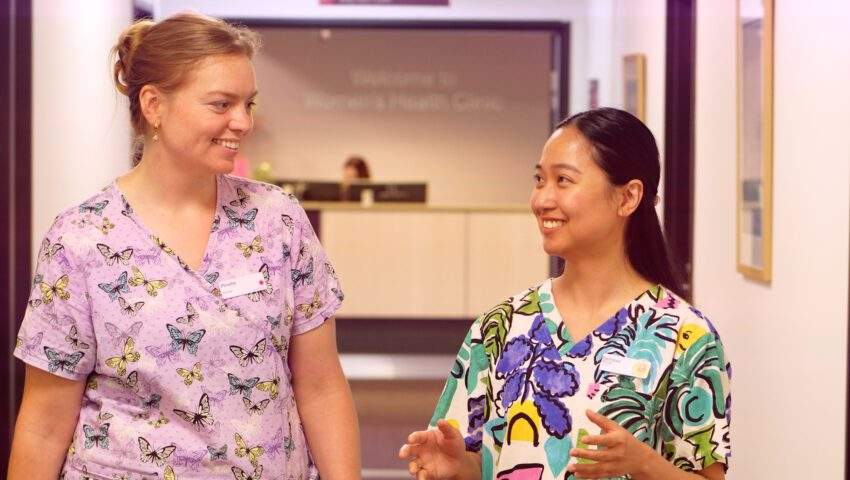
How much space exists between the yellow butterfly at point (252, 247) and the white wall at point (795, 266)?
62.5 inches

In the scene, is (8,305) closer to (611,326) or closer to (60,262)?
(60,262)

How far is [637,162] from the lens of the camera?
1850 millimetres

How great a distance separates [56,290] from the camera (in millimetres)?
1889

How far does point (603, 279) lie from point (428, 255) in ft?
26.8

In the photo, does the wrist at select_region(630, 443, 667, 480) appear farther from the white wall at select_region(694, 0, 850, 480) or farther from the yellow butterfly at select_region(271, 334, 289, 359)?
the white wall at select_region(694, 0, 850, 480)

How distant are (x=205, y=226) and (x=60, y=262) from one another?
24 cm

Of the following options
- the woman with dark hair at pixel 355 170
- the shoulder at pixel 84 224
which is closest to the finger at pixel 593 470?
the shoulder at pixel 84 224

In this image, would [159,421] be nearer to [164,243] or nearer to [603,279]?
[164,243]

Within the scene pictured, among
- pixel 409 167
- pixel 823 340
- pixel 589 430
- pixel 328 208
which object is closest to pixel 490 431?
pixel 589 430

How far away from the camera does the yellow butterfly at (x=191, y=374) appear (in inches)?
73.9

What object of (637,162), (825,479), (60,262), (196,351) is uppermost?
(637,162)

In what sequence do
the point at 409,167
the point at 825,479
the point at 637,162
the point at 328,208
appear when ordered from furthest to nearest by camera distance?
the point at 409,167
the point at 328,208
the point at 825,479
the point at 637,162

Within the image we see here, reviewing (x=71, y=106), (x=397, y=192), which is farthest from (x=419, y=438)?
(x=397, y=192)

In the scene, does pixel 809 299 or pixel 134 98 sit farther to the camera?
pixel 809 299
